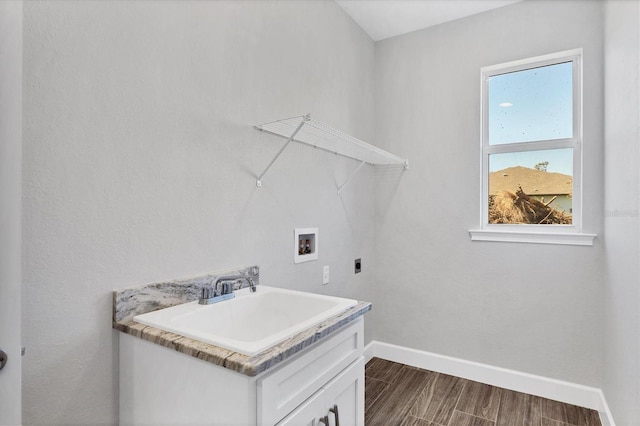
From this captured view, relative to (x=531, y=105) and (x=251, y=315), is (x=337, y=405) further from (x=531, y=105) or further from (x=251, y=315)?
(x=531, y=105)

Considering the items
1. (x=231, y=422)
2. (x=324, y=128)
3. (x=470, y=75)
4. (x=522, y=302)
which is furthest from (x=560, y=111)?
(x=231, y=422)

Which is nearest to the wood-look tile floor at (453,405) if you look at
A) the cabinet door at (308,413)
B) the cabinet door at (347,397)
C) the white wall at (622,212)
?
the white wall at (622,212)

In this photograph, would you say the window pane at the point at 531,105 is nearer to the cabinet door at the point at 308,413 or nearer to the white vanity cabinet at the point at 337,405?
the white vanity cabinet at the point at 337,405

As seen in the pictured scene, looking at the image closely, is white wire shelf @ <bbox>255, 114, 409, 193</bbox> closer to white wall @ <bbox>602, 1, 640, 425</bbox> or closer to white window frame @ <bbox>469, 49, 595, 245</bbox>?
white window frame @ <bbox>469, 49, 595, 245</bbox>

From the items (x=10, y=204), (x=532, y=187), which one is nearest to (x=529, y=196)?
(x=532, y=187)

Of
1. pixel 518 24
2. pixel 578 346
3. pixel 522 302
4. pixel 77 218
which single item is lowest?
pixel 578 346

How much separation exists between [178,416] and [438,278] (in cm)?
211

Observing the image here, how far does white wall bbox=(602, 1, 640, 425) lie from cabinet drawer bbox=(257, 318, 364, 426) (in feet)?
3.79

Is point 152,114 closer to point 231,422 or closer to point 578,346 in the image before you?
point 231,422

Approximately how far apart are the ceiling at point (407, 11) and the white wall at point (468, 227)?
0.07 m

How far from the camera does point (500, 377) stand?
7.91 ft

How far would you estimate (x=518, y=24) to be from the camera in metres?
2.39

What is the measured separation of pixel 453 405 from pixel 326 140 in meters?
1.82

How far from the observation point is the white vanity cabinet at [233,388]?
0.89 metres
